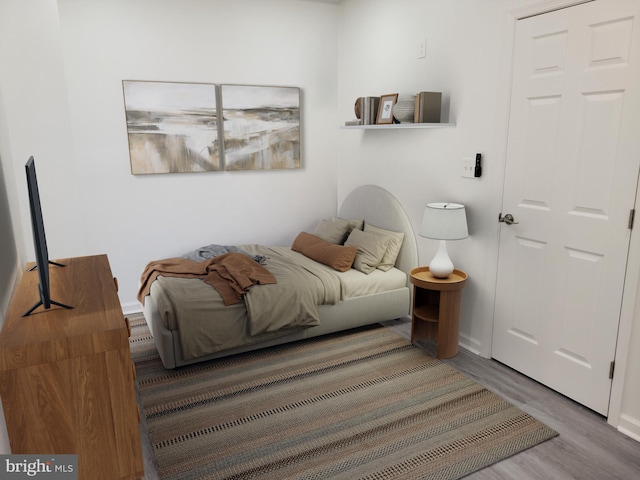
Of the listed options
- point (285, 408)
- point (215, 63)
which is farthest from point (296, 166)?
point (285, 408)

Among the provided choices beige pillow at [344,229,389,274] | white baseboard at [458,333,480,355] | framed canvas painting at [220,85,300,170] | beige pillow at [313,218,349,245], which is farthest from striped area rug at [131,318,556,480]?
framed canvas painting at [220,85,300,170]

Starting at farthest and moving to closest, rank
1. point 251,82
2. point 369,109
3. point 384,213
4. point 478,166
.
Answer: point 251,82, point 384,213, point 369,109, point 478,166

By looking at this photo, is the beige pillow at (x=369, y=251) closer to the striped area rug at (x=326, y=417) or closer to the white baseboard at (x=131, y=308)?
the striped area rug at (x=326, y=417)

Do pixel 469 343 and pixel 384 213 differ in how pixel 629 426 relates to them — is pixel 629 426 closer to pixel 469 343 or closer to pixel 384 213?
pixel 469 343

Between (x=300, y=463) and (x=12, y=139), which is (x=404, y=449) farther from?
(x=12, y=139)

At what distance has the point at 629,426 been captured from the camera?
231 cm

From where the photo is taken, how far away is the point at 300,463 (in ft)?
7.07

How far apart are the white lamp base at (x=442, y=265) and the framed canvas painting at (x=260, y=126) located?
78.3 inches

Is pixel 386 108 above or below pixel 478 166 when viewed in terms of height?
above

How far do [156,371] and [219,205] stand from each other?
1799mm

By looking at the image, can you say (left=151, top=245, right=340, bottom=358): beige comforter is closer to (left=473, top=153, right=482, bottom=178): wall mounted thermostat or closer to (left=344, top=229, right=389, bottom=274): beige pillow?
(left=344, top=229, right=389, bottom=274): beige pillow

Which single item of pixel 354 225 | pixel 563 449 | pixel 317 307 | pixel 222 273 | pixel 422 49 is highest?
pixel 422 49

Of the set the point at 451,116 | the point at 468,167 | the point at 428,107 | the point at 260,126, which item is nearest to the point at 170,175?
the point at 260,126

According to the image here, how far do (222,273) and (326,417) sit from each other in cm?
134
